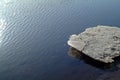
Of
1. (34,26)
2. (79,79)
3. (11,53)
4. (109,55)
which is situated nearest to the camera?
(79,79)

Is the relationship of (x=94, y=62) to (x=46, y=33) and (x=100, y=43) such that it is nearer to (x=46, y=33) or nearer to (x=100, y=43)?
(x=100, y=43)

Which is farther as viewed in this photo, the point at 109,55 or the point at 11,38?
the point at 11,38

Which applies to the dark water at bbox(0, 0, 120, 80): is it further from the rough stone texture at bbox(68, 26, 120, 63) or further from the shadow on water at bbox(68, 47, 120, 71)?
the rough stone texture at bbox(68, 26, 120, 63)

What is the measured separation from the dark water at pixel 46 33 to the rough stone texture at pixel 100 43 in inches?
37.7

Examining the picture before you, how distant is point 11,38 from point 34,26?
126 inches

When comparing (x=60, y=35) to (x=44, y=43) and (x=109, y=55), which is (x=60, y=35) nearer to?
(x=44, y=43)

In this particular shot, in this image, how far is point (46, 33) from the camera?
24.3m

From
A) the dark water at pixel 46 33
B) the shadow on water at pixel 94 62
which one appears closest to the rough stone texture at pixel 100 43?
the shadow on water at pixel 94 62

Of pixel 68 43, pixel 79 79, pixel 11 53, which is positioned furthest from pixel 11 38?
pixel 79 79

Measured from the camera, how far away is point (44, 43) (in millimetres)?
22578

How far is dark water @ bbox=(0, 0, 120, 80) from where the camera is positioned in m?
18.7

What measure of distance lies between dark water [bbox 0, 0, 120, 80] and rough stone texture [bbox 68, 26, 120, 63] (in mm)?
957

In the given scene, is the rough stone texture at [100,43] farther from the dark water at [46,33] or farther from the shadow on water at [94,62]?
the dark water at [46,33]

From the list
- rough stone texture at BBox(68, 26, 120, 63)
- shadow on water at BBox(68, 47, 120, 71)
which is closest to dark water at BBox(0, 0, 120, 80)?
shadow on water at BBox(68, 47, 120, 71)
